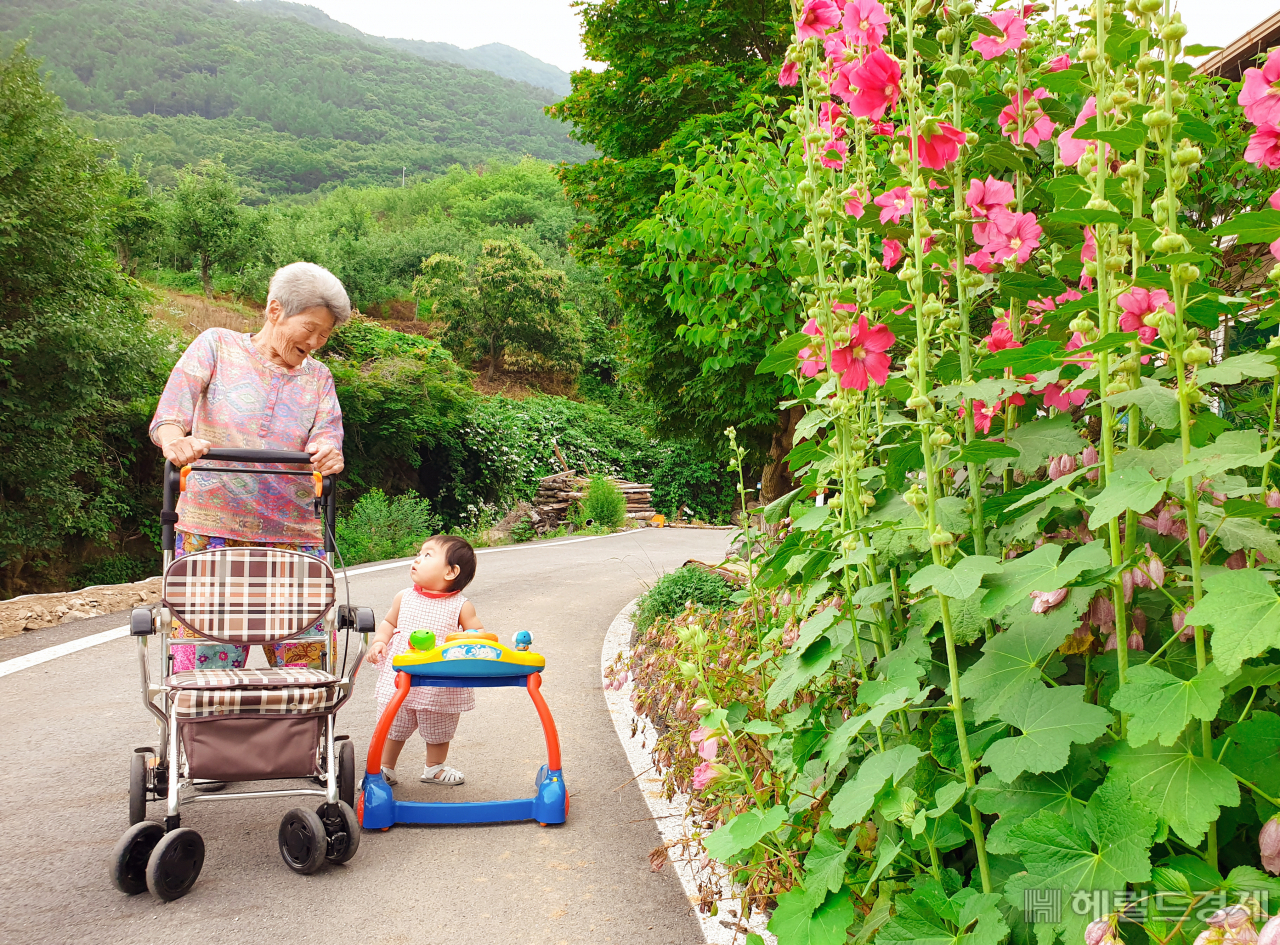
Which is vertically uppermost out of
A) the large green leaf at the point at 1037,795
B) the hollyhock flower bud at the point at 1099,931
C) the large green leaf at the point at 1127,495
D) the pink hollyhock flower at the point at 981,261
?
the pink hollyhock flower at the point at 981,261

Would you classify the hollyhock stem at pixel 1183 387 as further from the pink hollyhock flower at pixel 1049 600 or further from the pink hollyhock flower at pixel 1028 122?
the pink hollyhock flower at pixel 1028 122

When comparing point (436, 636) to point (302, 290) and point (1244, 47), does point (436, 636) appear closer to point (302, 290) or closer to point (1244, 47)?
point (302, 290)

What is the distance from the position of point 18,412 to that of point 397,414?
7.17 metres

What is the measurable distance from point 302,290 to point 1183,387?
3294mm

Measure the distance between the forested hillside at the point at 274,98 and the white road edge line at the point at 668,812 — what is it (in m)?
56.1

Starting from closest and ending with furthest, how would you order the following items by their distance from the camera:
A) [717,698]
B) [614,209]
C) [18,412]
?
[717,698]
[18,412]
[614,209]

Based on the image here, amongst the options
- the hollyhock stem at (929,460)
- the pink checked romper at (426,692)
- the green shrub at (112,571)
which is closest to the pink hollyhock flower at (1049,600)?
the hollyhock stem at (929,460)

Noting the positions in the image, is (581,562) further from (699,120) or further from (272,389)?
(272,389)

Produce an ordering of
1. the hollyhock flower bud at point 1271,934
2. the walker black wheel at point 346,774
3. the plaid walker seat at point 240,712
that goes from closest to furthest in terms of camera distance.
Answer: the hollyhock flower bud at point 1271,934 < the plaid walker seat at point 240,712 < the walker black wheel at point 346,774

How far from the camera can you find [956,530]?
5.69 ft

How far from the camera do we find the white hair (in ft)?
11.7

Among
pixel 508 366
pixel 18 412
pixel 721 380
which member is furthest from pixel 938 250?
pixel 508 366

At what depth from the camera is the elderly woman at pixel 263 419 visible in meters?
3.50

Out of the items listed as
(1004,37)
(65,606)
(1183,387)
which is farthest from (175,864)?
(65,606)
